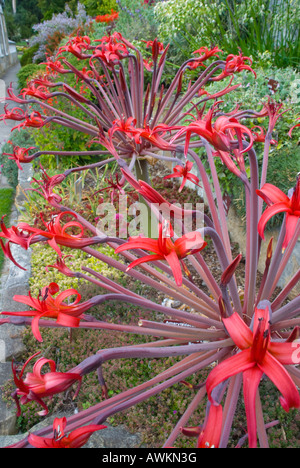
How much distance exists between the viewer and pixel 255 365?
781 mm

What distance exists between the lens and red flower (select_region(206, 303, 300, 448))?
2.40 ft

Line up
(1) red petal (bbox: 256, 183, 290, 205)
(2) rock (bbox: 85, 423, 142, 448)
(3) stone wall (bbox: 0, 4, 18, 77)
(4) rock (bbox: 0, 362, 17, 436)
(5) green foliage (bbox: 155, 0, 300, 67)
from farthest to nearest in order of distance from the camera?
(3) stone wall (bbox: 0, 4, 18, 77)
(5) green foliage (bbox: 155, 0, 300, 67)
(4) rock (bbox: 0, 362, 17, 436)
(2) rock (bbox: 85, 423, 142, 448)
(1) red petal (bbox: 256, 183, 290, 205)

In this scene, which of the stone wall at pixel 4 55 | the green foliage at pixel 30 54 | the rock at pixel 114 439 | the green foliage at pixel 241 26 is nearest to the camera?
the rock at pixel 114 439

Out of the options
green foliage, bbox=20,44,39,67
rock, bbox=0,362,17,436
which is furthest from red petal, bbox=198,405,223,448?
green foliage, bbox=20,44,39,67

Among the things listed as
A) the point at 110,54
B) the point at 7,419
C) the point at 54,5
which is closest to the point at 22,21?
the point at 54,5

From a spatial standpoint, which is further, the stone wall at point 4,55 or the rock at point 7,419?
the stone wall at point 4,55

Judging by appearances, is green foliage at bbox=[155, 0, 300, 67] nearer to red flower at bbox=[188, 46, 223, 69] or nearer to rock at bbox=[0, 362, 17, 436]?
red flower at bbox=[188, 46, 223, 69]

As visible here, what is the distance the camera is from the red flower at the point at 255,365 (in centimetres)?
73

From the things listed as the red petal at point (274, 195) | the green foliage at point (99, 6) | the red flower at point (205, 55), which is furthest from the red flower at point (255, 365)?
the green foliage at point (99, 6)

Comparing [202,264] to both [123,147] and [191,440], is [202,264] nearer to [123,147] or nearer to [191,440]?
[191,440]

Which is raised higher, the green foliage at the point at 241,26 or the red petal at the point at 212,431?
the green foliage at the point at 241,26

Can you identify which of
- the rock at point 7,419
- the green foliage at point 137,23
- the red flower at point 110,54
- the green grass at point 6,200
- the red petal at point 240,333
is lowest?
the rock at point 7,419

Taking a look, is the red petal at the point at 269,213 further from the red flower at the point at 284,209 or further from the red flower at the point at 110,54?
the red flower at the point at 110,54

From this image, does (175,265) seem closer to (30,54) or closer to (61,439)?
(61,439)
